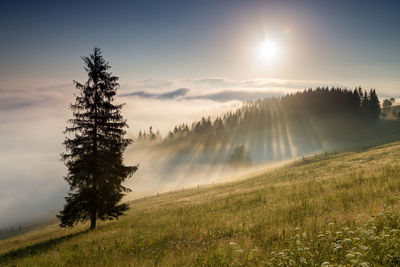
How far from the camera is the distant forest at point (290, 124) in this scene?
104 metres

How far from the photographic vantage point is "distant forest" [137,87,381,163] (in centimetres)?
10362

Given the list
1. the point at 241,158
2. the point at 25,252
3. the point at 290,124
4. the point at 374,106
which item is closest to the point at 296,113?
the point at 290,124

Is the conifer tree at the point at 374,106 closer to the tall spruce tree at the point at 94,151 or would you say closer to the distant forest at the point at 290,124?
the distant forest at the point at 290,124

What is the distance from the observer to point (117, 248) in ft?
24.9

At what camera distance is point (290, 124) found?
12788 cm

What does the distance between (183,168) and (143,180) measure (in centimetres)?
2257

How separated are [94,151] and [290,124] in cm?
12916

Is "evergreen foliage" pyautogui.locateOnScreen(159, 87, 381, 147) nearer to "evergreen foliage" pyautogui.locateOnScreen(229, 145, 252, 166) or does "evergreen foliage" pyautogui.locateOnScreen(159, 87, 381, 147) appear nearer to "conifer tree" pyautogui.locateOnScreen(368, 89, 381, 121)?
"conifer tree" pyautogui.locateOnScreen(368, 89, 381, 121)

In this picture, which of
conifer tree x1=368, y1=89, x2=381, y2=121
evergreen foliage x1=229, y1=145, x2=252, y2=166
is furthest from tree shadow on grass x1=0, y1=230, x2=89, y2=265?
conifer tree x1=368, y1=89, x2=381, y2=121

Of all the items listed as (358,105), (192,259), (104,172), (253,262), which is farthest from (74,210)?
(358,105)

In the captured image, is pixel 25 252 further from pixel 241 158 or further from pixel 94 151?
pixel 241 158

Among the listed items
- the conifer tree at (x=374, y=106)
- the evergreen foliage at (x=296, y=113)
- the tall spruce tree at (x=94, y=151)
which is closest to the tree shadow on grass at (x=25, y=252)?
the tall spruce tree at (x=94, y=151)

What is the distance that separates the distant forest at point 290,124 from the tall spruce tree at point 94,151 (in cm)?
9316

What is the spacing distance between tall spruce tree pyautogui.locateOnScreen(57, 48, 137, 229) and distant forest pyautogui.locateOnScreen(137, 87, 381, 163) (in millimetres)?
93162
